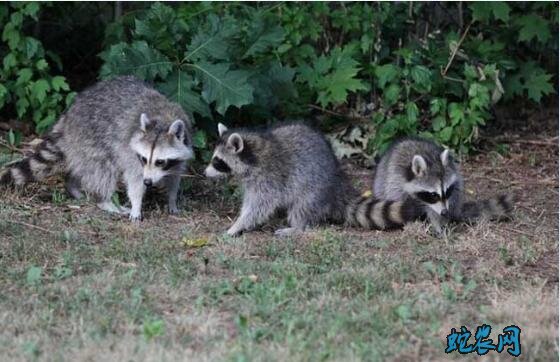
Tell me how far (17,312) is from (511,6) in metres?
6.11

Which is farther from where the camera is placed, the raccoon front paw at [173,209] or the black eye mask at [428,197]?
the raccoon front paw at [173,209]

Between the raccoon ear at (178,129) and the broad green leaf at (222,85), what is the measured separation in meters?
0.62

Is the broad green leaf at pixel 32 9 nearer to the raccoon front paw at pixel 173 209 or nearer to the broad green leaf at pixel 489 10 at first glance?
the raccoon front paw at pixel 173 209

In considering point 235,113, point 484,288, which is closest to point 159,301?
point 484,288

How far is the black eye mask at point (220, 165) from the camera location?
6637 millimetres

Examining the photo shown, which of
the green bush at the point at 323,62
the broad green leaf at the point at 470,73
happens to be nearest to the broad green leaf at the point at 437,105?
the green bush at the point at 323,62

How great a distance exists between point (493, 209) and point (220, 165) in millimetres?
1922

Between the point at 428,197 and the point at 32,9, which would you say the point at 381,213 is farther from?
the point at 32,9

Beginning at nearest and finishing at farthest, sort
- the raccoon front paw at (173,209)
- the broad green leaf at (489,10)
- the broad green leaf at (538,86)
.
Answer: the raccoon front paw at (173,209) → the broad green leaf at (489,10) → the broad green leaf at (538,86)

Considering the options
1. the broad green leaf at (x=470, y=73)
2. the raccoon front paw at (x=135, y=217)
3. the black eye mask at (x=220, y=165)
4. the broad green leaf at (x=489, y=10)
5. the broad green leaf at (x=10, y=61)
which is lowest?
the raccoon front paw at (x=135, y=217)

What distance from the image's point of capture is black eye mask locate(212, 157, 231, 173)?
21.8 feet

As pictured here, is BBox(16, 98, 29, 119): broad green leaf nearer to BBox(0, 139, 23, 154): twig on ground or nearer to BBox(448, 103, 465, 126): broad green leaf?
BBox(0, 139, 23, 154): twig on ground

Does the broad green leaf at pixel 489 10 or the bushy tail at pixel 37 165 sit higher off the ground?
the broad green leaf at pixel 489 10

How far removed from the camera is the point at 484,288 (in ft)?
17.2
